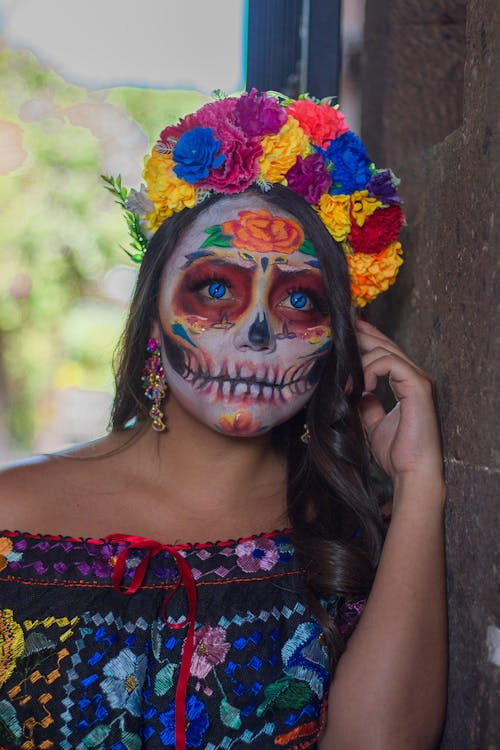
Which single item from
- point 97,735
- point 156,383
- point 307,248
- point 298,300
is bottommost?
point 97,735

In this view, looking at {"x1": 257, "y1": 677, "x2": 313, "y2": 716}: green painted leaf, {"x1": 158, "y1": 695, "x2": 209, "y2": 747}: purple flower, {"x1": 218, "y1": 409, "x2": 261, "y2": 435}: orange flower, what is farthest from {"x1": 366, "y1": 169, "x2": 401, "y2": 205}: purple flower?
{"x1": 158, "y1": 695, "x2": 209, "y2": 747}: purple flower

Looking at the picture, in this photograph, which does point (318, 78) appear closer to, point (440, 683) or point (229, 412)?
point (229, 412)

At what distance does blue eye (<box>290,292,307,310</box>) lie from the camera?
88.1 inches

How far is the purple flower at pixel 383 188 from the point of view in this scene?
2.36 m

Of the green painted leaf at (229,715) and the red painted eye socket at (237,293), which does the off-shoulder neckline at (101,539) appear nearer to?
the green painted leaf at (229,715)

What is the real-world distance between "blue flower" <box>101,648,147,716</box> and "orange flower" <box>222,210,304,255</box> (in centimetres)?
99

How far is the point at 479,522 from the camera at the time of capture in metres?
1.88

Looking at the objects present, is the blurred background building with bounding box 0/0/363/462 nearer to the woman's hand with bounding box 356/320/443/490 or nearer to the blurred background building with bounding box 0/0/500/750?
the blurred background building with bounding box 0/0/500/750

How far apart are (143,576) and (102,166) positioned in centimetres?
755

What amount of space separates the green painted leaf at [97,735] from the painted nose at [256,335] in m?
0.90

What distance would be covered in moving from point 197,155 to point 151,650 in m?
1.19

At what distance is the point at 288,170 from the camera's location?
228cm

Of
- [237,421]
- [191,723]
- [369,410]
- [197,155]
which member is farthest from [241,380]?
[191,723]

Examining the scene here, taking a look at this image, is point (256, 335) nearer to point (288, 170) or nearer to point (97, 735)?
point (288, 170)
